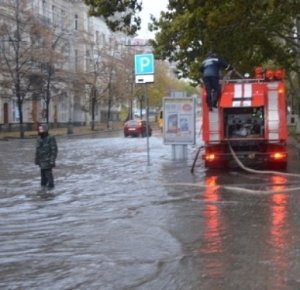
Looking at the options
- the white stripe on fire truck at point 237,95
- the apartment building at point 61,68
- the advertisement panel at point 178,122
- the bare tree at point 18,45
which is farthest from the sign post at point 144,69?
the apartment building at point 61,68

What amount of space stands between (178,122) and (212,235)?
13620mm

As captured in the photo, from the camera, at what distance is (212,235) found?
9.08 metres

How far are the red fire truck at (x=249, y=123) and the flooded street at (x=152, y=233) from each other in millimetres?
1462

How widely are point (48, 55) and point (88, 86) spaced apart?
53.4 ft

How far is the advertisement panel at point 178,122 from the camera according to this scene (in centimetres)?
2247

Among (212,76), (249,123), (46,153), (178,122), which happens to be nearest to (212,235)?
(46,153)

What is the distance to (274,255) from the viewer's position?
774cm

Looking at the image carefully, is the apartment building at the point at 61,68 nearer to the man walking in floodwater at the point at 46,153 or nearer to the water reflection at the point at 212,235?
the man walking in floodwater at the point at 46,153

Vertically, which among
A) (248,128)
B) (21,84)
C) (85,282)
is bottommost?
(85,282)

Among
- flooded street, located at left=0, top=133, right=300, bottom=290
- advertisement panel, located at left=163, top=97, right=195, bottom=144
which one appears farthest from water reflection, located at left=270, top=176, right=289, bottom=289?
advertisement panel, located at left=163, top=97, right=195, bottom=144

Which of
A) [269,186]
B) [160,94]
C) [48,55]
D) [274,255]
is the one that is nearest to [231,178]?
[269,186]

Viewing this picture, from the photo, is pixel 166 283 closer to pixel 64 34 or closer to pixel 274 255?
pixel 274 255

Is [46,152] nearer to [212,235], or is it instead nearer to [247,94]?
[247,94]

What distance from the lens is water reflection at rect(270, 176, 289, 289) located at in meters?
6.83
